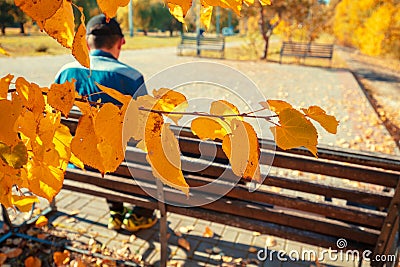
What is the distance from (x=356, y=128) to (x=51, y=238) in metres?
5.53

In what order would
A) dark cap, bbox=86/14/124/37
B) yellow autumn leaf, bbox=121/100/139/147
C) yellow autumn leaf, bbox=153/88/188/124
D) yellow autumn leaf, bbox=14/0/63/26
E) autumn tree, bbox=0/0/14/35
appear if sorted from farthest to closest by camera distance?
dark cap, bbox=86/14/124/37
autumn tree, bbox=0/0/14/35
yellow autumn leaf, bbox=153/88/188/124
yellow autumn leaf, bbox=121/100/139/147
yellow autumn leaf, bbox=14/0/63/26

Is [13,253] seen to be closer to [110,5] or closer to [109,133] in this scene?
[109,133]

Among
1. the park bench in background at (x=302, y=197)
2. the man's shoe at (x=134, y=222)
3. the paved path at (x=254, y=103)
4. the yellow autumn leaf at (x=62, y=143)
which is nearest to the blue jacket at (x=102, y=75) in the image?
the park bench in background at (x=302, y=197)

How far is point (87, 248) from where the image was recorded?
8.41ft

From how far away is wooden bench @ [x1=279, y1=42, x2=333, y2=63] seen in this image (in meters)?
15.2

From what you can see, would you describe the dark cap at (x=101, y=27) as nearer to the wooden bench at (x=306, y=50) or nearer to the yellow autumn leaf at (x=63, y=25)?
the yellow autumn leaf at (x=63, y=25)

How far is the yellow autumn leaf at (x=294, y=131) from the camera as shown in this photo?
679mm

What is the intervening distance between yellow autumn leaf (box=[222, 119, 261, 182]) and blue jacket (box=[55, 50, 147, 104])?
1773mm

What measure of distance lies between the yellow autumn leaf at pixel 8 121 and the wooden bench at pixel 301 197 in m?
1.19

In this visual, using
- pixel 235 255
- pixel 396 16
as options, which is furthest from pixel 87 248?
pixel 396 16

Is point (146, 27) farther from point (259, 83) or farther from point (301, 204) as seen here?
point (301, 204)

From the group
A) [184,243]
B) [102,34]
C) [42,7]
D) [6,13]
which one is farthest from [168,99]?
[184,243]

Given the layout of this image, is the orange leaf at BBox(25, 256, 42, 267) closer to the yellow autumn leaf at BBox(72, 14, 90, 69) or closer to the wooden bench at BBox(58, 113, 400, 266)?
the wooden bench at BBox(58, 113, 400, 266)

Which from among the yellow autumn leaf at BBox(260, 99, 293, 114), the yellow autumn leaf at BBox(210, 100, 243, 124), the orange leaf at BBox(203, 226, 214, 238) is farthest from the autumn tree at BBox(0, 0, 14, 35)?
the orange leaf at BBox(203, 226, 214, 238)
